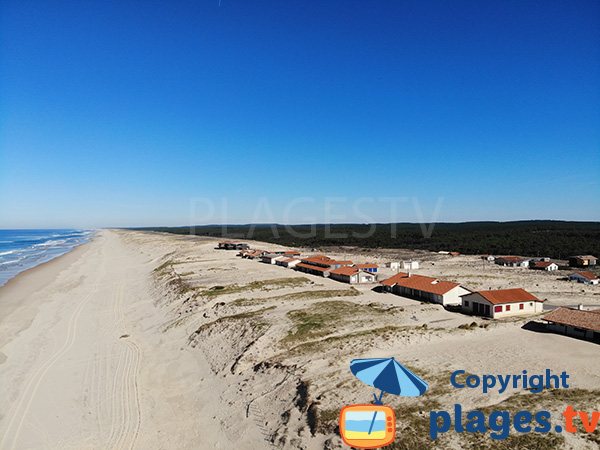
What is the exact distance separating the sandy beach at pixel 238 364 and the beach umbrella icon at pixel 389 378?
94.3 inches

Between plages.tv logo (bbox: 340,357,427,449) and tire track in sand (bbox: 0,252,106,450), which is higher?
plages.tv logo (bbox: 340,357,427,449)

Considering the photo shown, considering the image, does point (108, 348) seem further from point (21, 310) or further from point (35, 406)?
point (21, 310)

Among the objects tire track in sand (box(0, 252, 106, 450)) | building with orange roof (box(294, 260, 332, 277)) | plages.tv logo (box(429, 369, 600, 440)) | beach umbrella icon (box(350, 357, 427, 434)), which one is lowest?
tire track in sand (box(0, 252, 106, 450))

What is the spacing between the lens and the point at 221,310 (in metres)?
30.4

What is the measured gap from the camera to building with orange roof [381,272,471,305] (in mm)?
33281

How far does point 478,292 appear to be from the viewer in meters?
30.5

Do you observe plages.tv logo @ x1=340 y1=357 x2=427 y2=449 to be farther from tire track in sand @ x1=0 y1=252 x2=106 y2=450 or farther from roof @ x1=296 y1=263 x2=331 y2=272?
roof @ x1=296 y1=263 x2=331 y2=272

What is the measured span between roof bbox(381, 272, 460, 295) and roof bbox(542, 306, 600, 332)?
369 inches

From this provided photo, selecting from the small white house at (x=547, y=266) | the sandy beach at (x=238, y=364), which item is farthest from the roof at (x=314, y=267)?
the small white house at (x=547, y=266)

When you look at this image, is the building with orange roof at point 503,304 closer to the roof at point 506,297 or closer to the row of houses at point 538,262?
the roof at point 506,297

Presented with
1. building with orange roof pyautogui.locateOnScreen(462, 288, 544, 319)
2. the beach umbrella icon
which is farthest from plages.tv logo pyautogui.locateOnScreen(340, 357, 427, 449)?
building with orange roof pyautogui.locateOnScreen(462, 288, 544, 319)

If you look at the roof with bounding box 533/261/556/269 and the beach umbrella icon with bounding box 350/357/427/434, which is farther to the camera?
the roof with bounding box 533/261/556/269

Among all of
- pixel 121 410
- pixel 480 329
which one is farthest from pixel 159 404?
pixel 480 329

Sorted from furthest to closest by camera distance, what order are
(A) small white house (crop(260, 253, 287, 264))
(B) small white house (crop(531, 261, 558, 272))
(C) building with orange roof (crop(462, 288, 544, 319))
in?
(A) small white house (crop(260, 253, 287, 264)), (B) small white house (crop(531, 261, 558, 272)), (C) building with orange roof (crop(462, 288, 544, 319))
